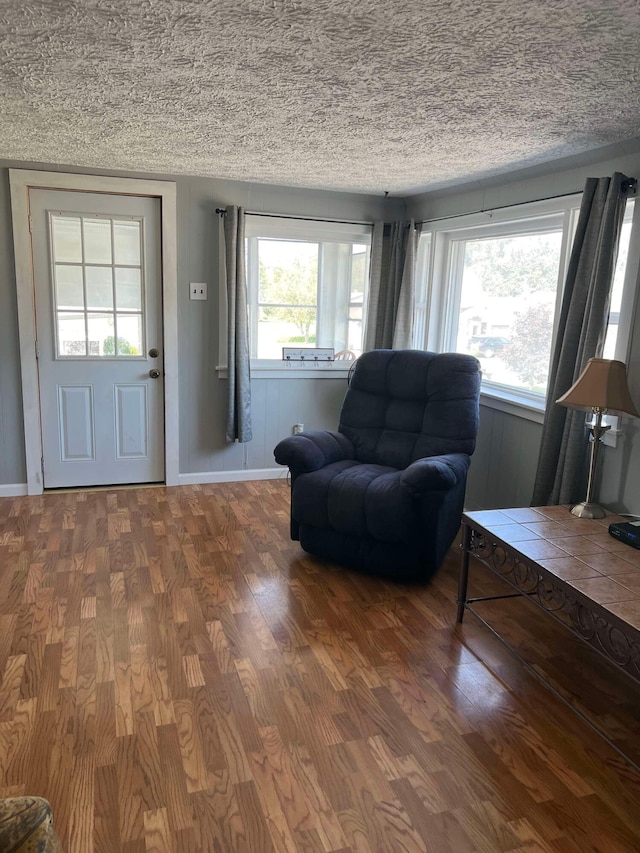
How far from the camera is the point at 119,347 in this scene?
4.28 meters

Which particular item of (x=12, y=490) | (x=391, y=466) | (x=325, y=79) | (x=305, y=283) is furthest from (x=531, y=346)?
(x=12, y=490)

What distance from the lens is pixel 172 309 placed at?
14.0 ft

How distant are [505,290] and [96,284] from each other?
2677 mm

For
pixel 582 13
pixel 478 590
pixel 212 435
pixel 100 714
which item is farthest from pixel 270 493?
pixel 582 13

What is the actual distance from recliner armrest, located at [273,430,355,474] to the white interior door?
4.76ft

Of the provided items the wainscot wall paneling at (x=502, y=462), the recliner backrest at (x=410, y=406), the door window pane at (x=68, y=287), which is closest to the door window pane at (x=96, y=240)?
the door window pane at (x=68, y=287)

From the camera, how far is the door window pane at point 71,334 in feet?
13.6

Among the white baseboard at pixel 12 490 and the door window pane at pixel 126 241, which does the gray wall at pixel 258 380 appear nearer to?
the white baseboard at pixel 12 490

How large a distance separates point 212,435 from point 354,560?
5.97 feet

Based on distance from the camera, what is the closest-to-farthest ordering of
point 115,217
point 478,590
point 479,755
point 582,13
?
point 582,13
point 479,755
point 478,590
point 115,217

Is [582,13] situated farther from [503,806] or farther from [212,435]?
[212,435]

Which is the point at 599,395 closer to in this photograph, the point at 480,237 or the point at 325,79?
the point at 325,79

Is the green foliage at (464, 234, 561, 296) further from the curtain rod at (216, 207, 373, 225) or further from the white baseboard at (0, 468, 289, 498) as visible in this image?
the white baseboard at (0, 468, 289, 498)

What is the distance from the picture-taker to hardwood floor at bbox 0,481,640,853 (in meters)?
1.70
